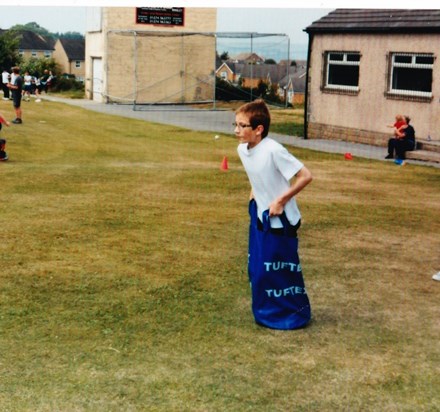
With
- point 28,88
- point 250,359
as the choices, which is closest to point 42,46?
point 28,88

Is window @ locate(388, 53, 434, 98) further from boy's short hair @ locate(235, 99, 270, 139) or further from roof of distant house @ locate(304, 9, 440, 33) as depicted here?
boy's short hair @ locate(235, 99, 270, 139)

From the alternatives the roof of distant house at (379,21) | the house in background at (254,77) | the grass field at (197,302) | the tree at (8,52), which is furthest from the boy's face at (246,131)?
the tree at (8,52)

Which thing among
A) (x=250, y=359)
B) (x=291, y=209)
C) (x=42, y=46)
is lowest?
(x=250, y=359)

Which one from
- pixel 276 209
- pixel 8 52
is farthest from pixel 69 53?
pixel 276 209

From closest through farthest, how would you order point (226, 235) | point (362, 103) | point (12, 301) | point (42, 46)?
point (12, 301) < point (226, 235) < point (362, 103) < point (42, 46)

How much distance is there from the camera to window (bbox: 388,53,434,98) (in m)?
22.2

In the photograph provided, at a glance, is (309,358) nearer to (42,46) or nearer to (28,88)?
(28,88)

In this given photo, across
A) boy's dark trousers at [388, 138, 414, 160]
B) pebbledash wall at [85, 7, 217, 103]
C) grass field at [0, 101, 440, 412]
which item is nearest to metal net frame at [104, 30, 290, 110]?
pebbledash wall at [85, 7, 217, 103]

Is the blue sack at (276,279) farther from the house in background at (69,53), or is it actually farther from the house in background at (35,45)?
the house in background at (69,53)

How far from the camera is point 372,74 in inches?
938

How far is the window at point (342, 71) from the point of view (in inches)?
969

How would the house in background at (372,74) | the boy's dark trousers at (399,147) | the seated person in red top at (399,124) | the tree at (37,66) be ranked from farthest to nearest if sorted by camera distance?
1. the tree at (37,66)
2. the house in background at (372,74)
3. the seated person in red top at (399,124)
4. the boy's dark trousers at (399,147)

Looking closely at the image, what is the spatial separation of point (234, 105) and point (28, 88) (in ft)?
39.3

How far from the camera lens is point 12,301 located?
22.1 feet
